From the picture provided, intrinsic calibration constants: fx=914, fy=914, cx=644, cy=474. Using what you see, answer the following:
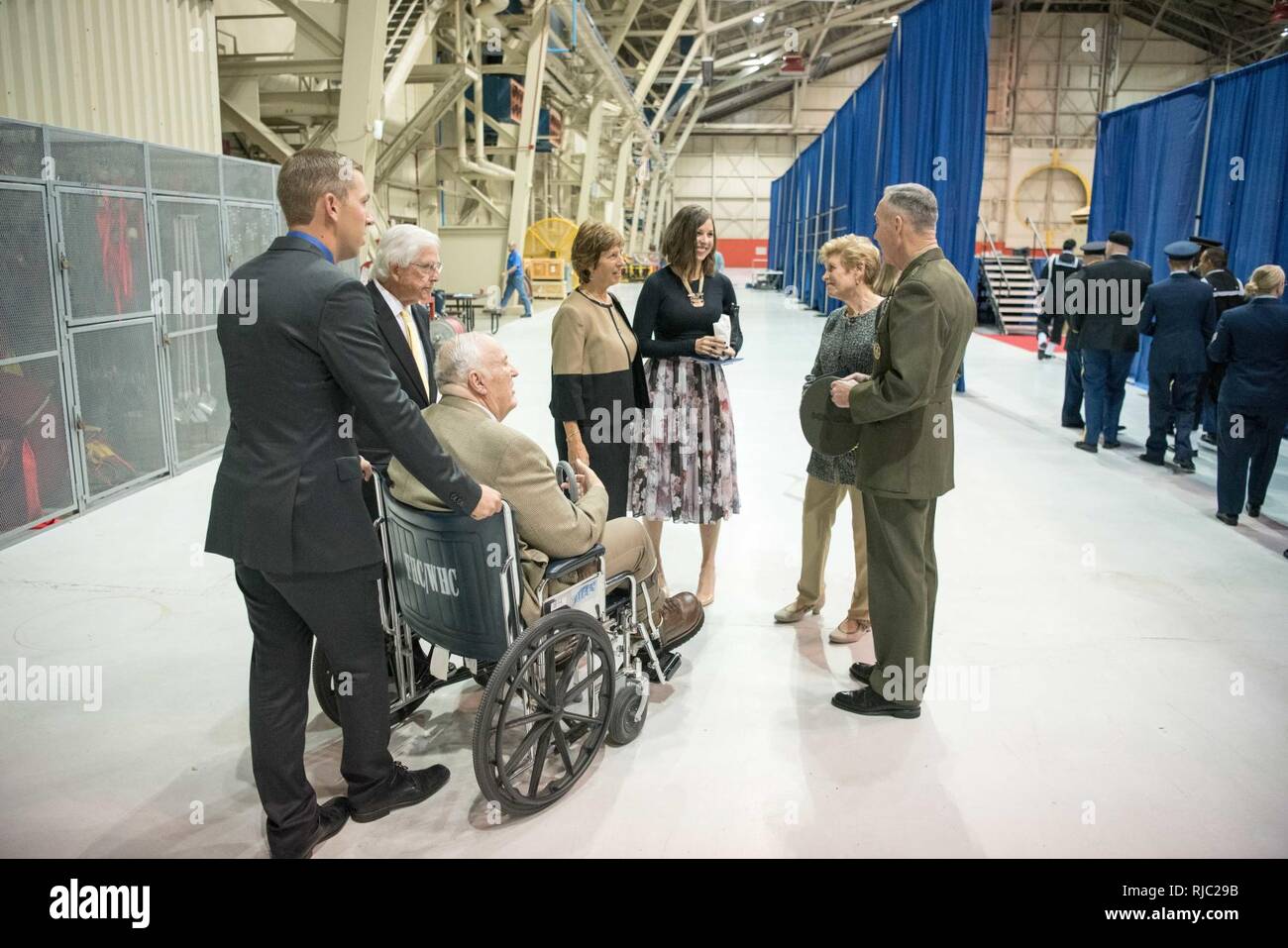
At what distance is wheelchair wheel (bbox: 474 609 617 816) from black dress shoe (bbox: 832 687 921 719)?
2.81 ft

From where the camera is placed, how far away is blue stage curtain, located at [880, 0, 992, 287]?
9.20 meters

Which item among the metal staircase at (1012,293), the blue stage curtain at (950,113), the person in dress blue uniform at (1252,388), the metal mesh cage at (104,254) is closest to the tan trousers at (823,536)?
the person in dress blue uniform at (1252,388)

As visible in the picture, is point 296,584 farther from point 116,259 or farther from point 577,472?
point 116,259

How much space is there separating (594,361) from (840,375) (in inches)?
35.5

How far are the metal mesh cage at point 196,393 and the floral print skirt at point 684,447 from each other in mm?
3598

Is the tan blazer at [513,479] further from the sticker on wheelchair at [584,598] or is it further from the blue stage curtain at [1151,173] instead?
the blue stage curtain at [1151,173]

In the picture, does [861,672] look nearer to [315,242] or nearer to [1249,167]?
[315,242]

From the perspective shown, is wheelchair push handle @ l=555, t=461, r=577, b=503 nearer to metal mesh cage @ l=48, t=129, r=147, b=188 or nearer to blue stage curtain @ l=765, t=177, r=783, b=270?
metal mesh cage @ l=48, t=129, r=147, b=188

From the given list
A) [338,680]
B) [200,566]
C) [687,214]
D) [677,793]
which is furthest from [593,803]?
[200,566]

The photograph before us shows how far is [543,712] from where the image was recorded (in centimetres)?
236

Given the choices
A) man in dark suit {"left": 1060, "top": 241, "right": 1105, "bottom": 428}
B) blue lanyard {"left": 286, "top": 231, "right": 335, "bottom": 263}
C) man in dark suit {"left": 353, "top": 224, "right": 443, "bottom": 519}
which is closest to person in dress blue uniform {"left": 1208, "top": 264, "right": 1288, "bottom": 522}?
man in dark suit {"left": 1060, "top": 241, "right": 1105, "bottom": 428}

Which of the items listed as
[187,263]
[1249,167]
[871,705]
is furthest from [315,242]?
[1249,167]

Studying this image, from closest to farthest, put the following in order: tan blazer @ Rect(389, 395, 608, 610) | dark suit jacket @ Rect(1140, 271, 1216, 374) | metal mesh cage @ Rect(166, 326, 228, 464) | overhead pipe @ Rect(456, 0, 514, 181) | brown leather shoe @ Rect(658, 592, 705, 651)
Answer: tan blazer @ Rect(389, 395, 608, 610)
brown leather shoe @ Rect(658, 592, 705, 651)
metal mesh cage @ Rect(166, 326, 228, 464)
dark suit jacket @ Rect(1140, 271, 1216, 374)
overhead pipe @ Rect(456, 0, 514, 181)
